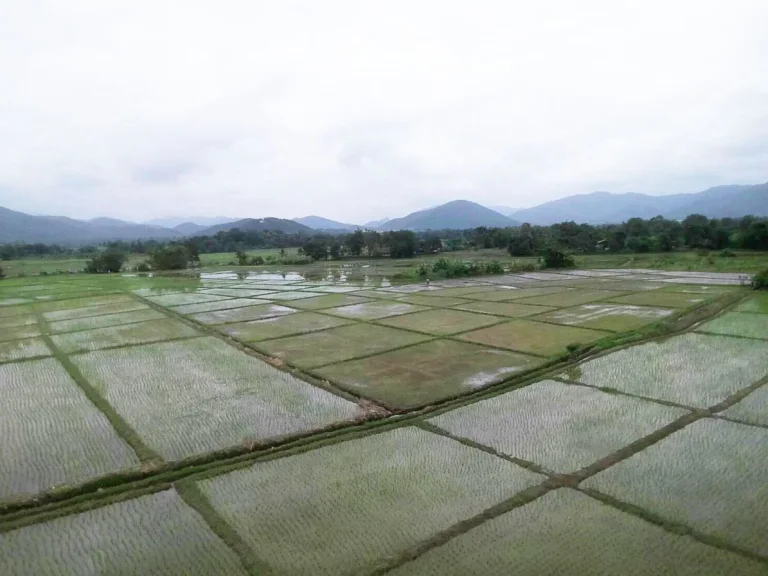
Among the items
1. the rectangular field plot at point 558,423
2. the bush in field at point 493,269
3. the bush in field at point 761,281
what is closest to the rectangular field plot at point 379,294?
the bush in field at point 493,269

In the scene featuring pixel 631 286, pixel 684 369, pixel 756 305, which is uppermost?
pixel 631 286

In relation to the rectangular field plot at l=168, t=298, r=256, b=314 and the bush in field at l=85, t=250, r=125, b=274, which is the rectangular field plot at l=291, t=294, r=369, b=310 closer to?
the rectangular field plot at l=168, t=298, r=256, b=314

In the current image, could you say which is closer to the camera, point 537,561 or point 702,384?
point 537,561

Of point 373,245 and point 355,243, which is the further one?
point 373,245

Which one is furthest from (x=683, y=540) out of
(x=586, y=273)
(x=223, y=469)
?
(x=586, y=273)

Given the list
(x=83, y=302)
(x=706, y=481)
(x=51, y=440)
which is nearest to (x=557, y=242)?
(x=83, y=302)

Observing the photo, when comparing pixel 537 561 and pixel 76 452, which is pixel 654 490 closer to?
pixel 537 561

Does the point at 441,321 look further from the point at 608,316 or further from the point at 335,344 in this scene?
the point at 608,316

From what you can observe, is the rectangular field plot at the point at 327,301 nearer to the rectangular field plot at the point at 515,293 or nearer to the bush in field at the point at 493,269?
the rectangular field plot at the point at 515,293
